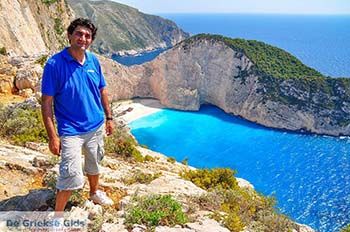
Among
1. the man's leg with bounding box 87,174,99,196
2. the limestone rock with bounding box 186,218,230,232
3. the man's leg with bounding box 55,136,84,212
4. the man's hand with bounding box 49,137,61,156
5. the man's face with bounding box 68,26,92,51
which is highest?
the man's face with bounding box 68,26,92,51

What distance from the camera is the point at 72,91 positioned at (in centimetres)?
476

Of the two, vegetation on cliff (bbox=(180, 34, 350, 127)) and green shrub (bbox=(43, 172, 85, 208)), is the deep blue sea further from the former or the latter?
green shrub (bbox=(43, 172, 85, 208))

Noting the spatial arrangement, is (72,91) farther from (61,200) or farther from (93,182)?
(93,182)

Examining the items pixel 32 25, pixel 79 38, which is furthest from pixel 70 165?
A: pixel 32 25

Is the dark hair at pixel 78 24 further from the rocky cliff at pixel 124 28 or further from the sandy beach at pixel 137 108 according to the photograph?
the rocky cliff at pixel 124 28

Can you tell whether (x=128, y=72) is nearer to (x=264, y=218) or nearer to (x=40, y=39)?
(x=40, y=39)

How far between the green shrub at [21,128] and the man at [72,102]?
423cm

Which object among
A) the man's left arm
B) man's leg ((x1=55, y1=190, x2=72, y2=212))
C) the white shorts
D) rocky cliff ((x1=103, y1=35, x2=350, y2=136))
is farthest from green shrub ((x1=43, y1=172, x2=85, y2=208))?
rocky cliff ((x1=103, y1=35, x2=350, y2=136))

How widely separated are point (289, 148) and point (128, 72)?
24.7m

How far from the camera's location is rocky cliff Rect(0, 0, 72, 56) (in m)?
26.2

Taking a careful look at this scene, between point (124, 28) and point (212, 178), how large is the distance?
416ft

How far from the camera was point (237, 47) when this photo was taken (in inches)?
2010

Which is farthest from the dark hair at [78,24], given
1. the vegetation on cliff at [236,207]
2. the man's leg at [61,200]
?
the vegetation on cliff at [236,207]

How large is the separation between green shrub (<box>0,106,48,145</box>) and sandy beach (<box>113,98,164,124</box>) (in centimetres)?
3744
